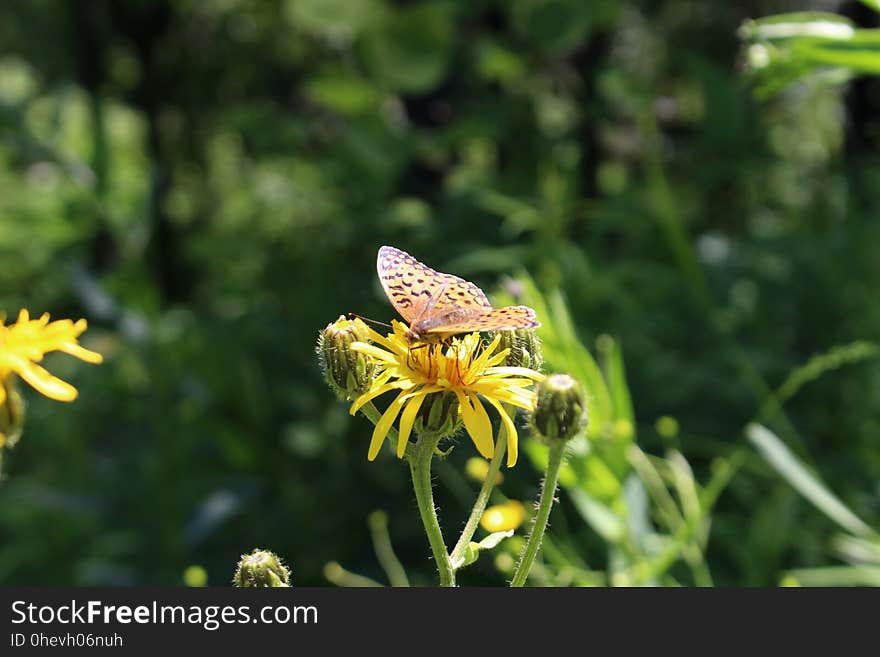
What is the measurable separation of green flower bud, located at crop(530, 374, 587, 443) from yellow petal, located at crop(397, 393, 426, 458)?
0.31 ft

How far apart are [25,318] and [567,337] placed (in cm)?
65

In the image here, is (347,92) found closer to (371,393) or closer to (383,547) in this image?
(383,547)

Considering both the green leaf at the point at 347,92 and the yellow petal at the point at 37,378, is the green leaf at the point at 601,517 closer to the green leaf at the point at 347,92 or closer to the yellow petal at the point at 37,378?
the yellow petal at the point at 37,378

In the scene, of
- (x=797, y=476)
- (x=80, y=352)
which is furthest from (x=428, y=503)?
(x=797, y=476)

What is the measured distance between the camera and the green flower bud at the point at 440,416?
0.80 metres

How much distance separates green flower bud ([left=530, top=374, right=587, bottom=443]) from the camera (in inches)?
30.7

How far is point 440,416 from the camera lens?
31.7 inches

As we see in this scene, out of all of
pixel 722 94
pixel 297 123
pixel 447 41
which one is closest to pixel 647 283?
pixel 722 94

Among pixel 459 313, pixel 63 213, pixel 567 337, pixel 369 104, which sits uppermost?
pixel 63 213

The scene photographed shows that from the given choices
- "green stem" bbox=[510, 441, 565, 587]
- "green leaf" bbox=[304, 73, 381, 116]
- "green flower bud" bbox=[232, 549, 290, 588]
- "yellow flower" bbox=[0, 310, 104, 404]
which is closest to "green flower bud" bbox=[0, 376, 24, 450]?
"yellow flower" bbox=[0, 310, 104, 404]

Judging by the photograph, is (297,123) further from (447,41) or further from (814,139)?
(814,139)

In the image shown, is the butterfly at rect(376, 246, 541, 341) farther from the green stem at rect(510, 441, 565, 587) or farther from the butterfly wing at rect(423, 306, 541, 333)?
the green stem at rect(510, 441, 565, 587)

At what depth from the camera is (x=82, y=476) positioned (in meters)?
2.74

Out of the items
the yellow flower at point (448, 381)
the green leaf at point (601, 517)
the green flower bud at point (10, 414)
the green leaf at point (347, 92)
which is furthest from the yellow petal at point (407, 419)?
the green leaf at point (347, 92)
